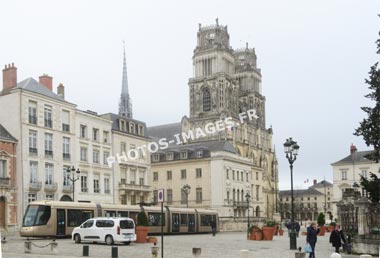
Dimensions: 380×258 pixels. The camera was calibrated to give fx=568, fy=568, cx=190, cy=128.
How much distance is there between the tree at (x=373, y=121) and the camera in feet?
78.6

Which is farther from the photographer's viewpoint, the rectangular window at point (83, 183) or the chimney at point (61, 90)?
the chimney at point (61, 90)

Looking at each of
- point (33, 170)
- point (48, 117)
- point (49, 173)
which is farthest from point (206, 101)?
point (33, 170)

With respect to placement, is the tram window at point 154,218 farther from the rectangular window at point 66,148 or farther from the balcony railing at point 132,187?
the balcony railing at point 132,187

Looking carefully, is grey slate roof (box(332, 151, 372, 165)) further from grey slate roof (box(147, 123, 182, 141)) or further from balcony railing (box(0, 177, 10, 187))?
balcony railing (box(0, 177, 10, 187))

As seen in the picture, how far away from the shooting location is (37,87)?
161 ft

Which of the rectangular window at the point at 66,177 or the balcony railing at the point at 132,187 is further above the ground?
the rectangular window at the point at 66,177

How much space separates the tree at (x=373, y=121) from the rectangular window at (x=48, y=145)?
101 ft

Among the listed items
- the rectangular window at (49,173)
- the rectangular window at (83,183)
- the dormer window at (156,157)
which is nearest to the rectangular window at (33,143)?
the rectangular window at (49,173)

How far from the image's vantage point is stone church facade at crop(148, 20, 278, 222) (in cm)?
7450

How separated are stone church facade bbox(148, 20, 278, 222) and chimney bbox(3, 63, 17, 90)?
3250 centimetres

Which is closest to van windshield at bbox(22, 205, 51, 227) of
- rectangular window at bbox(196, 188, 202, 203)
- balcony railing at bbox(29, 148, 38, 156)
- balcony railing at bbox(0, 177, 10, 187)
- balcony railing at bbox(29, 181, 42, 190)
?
balcony railing at bbox(0, 177, 10, 187)

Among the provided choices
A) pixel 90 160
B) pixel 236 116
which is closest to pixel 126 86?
pixel 236 116

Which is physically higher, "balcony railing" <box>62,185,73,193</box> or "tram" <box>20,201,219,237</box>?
"balcony railing" <box>62,185,73,193</box>

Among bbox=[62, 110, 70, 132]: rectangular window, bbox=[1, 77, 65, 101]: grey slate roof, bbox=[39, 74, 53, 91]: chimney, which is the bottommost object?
bbox=[62, 110, 70, 132]: rectangular window
